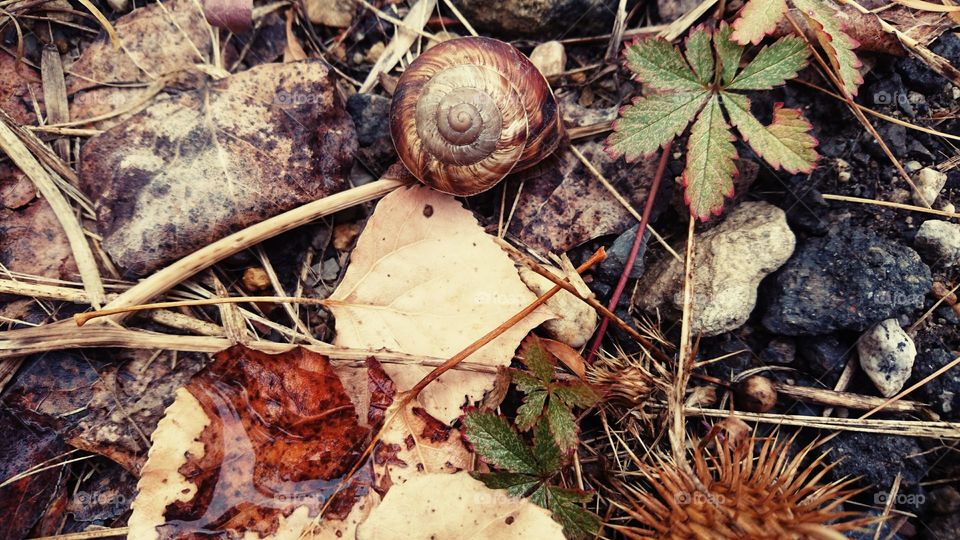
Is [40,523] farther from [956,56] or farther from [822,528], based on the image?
[956,56]

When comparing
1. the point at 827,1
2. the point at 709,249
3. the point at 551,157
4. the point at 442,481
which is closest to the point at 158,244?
the point at 442,481

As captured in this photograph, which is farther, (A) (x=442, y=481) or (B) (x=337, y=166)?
(B) (x=337, y=166)

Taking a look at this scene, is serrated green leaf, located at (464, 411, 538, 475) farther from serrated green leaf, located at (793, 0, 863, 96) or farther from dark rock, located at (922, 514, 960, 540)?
serrated green leaf, located at (793, 0, 863, 96)

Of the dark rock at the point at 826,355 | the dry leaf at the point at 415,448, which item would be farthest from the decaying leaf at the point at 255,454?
the dark rock at the point at 826,355

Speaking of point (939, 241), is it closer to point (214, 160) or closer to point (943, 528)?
point (943, 528)

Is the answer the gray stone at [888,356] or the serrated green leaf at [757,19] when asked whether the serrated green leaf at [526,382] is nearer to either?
the gray stone at [888,356]

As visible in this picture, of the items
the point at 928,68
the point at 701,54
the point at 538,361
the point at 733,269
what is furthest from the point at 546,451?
the point at 928,68
